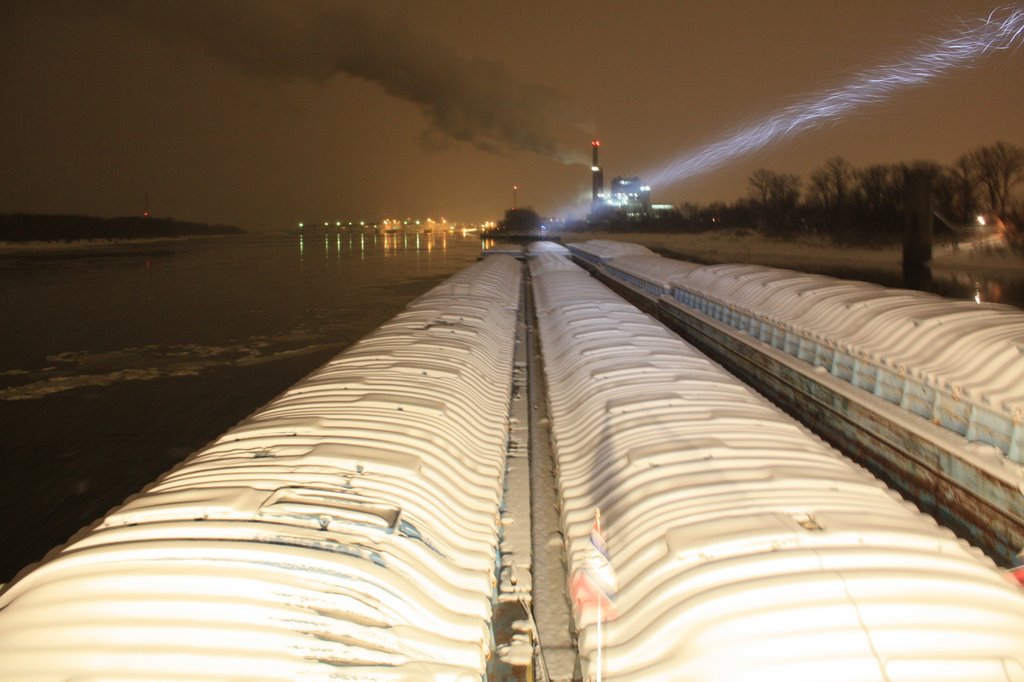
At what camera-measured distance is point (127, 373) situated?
1541 centimetres

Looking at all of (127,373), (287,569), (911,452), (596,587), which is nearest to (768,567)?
(596,587)

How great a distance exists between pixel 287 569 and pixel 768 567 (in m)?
2.88

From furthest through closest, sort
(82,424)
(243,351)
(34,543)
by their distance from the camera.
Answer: (243,351), (82,424), (34,543)

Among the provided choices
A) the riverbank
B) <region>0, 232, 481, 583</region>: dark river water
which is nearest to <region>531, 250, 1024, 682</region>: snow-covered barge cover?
<region>0, 232, 481, 583</region>: dark river water

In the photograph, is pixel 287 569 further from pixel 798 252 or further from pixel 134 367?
pixel 798 252

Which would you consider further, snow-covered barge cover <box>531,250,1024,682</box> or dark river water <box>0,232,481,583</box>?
dark river water <box>0,232,481,583</box>

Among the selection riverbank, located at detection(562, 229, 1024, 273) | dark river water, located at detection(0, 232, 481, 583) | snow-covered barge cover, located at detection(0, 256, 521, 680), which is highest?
riverbank, located at detection(562, 229, 1024, 273)

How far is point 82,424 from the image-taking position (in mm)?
11523

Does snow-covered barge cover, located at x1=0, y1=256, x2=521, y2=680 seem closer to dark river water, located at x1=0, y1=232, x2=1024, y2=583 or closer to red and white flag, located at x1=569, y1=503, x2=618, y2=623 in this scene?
red and white flag, located at x1=569, y1=503, x2=618, y2=623

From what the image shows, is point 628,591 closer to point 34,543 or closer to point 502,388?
point 502,388

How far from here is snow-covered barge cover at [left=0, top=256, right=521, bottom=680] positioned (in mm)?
2898

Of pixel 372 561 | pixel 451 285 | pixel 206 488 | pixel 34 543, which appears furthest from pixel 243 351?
pixel 372 561

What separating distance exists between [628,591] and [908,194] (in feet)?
151

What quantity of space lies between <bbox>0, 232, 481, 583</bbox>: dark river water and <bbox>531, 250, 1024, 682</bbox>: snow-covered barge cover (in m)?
7.07
